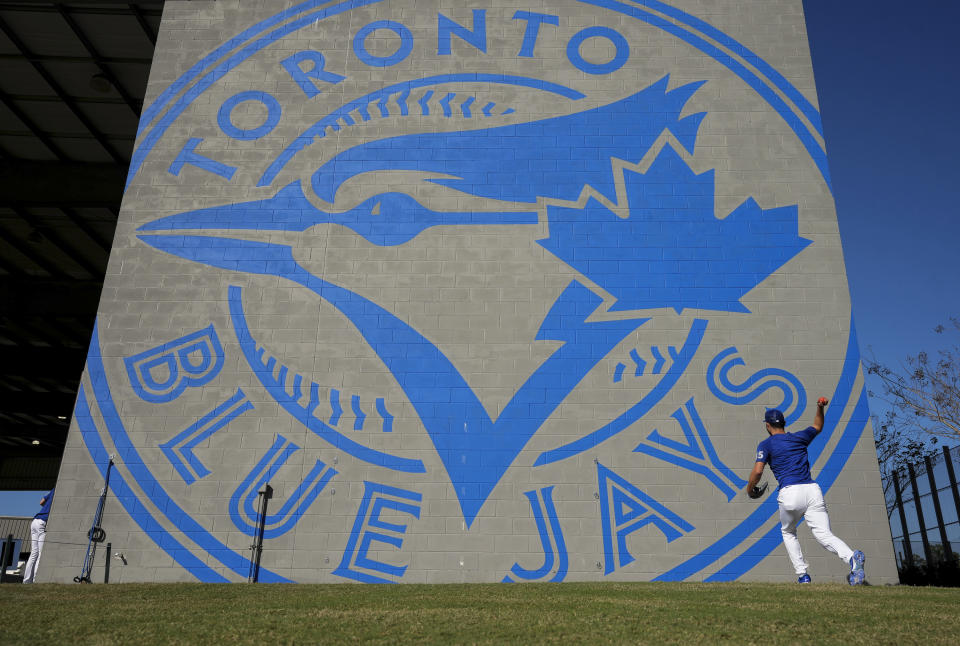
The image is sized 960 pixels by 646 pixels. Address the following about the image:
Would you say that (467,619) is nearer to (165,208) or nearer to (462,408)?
(462,408)

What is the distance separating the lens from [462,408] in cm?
977

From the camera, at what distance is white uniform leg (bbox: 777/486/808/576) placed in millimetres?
6750

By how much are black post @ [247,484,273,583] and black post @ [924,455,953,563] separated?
1165 centimetres

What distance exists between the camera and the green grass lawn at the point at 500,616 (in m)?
4.23

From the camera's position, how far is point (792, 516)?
686 cm

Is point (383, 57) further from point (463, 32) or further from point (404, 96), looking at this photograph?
point (463, 32)

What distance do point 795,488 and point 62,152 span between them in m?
19.0

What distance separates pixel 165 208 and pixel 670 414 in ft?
27.1

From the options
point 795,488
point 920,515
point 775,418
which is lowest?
point 920,515

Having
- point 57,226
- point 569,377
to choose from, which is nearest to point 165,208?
point 569,377

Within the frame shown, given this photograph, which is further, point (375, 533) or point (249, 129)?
point (249, 129)

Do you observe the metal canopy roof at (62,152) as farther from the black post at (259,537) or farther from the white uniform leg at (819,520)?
the white uniform leg at (819,520)

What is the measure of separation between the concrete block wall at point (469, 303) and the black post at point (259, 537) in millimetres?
117

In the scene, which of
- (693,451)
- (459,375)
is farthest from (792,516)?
(459,375)
